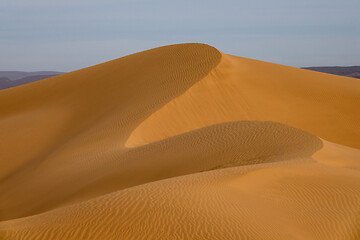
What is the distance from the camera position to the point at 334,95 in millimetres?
20719

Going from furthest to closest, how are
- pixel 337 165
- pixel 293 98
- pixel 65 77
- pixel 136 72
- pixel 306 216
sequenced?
1. pixel 65 77
2. pixel 136 72
3. pixel 293 98
4. pixel 337 165
5. pixel 306 216

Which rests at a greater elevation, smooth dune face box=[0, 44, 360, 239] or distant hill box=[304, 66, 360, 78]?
smooth dune face box=[0, 44, 360, 239]

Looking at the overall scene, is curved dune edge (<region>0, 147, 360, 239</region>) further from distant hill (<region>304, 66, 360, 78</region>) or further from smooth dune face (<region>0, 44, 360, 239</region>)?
distant hill (<region>304, 66, 360, 78</region>)

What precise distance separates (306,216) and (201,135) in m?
5.82

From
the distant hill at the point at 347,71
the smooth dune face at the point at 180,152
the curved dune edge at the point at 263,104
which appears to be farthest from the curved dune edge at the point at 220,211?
the distant hill at the point at 347,71

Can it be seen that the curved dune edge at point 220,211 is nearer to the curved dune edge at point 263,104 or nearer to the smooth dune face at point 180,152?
the smooth dune face at point 180,152

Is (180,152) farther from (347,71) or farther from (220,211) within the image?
(347,71)

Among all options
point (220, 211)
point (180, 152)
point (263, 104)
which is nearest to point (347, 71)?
point (263, 104)

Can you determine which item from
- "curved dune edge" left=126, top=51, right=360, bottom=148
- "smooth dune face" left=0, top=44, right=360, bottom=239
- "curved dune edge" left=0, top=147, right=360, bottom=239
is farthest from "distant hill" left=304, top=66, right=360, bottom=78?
"curved dune edge" left=0, top=147, right=360, bottom=239

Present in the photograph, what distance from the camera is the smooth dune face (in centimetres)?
535

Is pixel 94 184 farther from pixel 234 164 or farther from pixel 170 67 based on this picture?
pixel 170 67

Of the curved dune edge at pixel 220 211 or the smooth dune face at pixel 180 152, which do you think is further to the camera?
the smooth dune face at pixel 180 152

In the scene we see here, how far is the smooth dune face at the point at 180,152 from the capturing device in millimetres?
5352

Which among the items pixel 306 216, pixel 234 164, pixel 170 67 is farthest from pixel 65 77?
pixel 306 216
